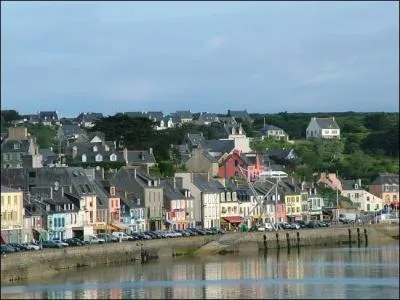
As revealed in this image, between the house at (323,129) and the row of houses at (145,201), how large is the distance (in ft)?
123

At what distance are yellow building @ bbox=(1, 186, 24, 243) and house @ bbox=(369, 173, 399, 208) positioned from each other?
31314 mm

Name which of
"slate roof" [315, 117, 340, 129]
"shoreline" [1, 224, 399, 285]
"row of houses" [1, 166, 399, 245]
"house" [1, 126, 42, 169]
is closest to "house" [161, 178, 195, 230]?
"row of houses" [1, 166, 399, 245]

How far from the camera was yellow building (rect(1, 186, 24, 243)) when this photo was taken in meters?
67.1

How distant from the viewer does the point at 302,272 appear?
193 feet

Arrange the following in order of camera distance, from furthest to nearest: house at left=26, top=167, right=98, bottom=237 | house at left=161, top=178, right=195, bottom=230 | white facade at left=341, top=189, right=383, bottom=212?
white facade at left=341, top=189, right=383, bottom=212, house at left=161, top=178, right=195, bottom=230, house at left=26, top=167, right=98, bottom=237

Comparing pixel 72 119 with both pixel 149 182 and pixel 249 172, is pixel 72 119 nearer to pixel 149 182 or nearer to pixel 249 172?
pixel 249 172

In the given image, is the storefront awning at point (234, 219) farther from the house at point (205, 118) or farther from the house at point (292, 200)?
the house at point (205, 118)

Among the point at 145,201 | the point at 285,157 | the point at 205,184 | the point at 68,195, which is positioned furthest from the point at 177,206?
the point at 285,157

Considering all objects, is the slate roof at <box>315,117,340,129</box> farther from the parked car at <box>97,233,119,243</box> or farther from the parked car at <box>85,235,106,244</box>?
the parked car at <box>85,235,106,244</box>

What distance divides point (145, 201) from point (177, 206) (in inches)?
130

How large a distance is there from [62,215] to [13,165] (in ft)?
39.8

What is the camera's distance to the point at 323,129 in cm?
14038

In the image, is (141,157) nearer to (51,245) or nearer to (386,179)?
(386,179)

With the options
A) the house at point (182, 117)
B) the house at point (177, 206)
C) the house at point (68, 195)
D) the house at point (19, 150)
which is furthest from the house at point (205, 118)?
the house at point (68, 195)
